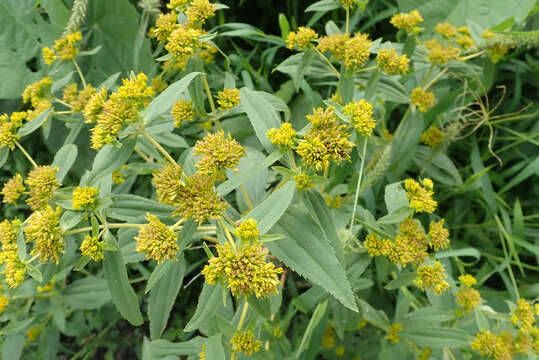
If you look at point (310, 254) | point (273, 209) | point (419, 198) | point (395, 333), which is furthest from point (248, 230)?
point (395, 333)

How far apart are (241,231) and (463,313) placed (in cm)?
130

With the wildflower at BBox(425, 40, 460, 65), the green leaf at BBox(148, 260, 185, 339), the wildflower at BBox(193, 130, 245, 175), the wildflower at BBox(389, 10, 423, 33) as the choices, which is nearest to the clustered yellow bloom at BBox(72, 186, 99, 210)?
the wildflower at BBox(193, 130, 245, 175)

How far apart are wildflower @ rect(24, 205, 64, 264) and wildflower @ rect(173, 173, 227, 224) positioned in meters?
0.42

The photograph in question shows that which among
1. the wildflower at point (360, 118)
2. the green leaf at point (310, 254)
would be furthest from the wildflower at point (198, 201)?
the wildflower at point (360, 118)

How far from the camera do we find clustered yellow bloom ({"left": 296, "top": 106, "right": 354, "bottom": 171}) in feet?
4.07

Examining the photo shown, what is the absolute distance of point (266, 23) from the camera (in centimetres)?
305

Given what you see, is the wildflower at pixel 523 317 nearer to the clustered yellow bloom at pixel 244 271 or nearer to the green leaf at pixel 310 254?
the green leaf at pixel 310 254

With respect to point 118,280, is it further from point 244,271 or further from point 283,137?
point 283,137

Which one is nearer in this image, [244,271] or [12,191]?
[244,271]

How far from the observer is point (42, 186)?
→ 151 centimetres

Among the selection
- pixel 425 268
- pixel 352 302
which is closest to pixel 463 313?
pixel 425 268

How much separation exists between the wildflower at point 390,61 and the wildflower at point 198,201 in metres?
1.03

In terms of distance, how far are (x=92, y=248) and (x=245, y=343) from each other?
687mm

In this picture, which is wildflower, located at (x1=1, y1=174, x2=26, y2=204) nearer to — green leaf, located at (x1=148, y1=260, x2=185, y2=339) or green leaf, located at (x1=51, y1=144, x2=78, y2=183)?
green leaf, located at (x1=51, y1=144, x2=78, y2=183)
